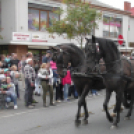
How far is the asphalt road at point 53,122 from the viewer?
610cm

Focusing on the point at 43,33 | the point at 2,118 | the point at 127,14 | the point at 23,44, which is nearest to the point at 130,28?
the point at 127,14

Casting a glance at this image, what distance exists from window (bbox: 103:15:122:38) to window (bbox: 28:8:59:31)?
6.69 metres

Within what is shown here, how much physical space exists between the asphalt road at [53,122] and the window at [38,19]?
41.1 feet

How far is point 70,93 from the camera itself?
11234 mm

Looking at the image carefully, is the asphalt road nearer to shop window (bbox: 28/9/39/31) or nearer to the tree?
the tree

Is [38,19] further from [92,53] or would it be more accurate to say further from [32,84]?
[92,53]

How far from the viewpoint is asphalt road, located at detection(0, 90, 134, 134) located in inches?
240

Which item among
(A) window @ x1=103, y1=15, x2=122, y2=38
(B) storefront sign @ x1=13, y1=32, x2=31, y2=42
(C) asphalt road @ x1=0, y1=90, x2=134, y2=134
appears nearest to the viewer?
(C) asphalt road @ x1=0, y1=90, x2=134, y2=134

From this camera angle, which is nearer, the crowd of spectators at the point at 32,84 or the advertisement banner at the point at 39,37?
the crowd of spectators at the point at 32,84

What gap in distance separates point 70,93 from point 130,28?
67.9 ft

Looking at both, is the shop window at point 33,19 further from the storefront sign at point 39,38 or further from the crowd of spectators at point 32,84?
the crowd of spectators at point 32,84

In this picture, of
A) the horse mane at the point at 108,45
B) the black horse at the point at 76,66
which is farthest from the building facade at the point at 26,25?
the horse mane at the point at 108,45

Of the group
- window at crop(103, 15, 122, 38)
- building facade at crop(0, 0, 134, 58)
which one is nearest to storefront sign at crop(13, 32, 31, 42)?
building facade at crop(0, 0, 134, 58)

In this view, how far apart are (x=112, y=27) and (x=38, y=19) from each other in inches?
352
